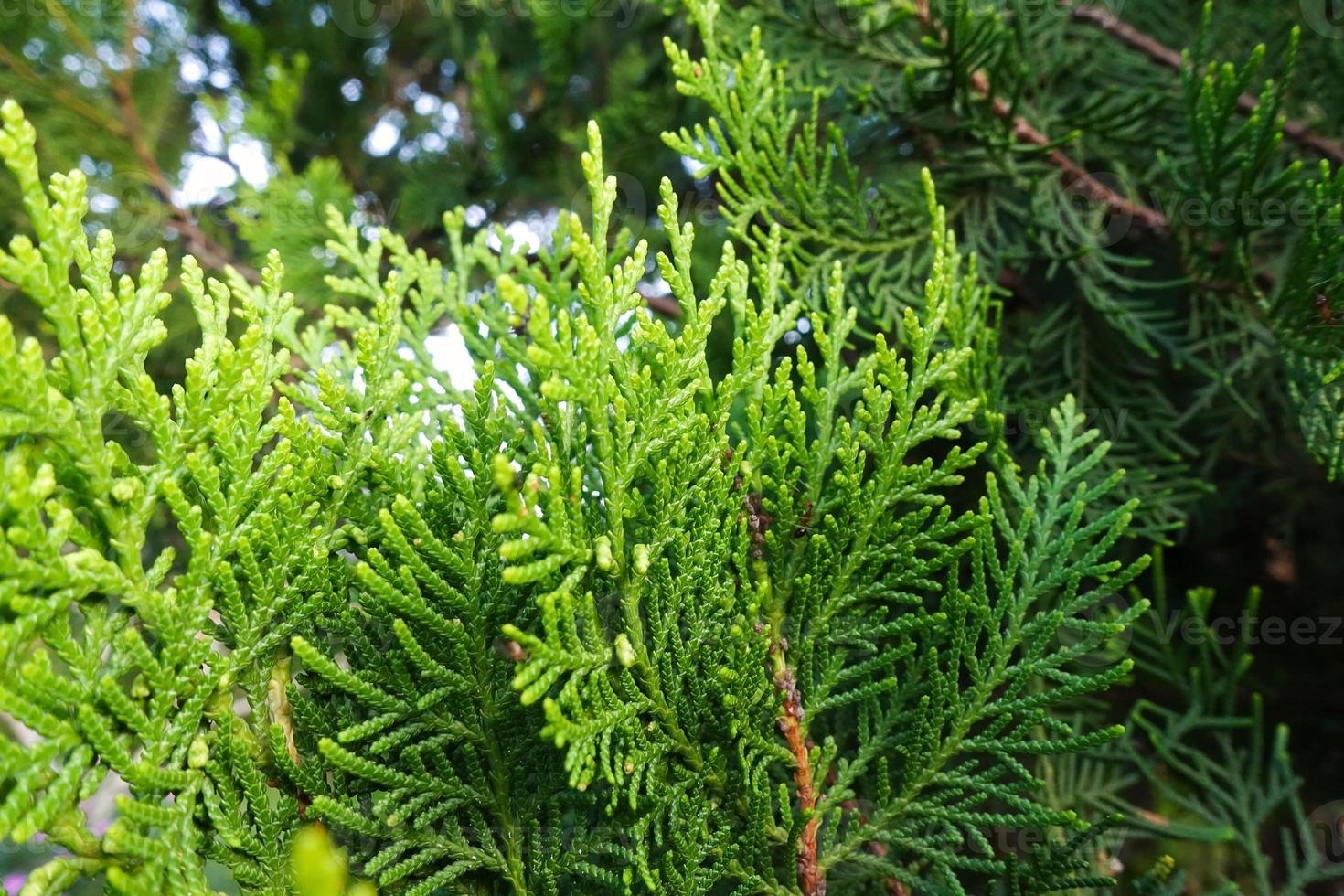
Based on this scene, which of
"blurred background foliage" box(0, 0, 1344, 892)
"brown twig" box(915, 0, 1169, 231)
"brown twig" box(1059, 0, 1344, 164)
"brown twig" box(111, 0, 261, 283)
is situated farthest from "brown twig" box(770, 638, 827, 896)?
"brown twig" box(111, 0, 261, 283)

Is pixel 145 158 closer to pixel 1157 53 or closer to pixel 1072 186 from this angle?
pixel 1072 186

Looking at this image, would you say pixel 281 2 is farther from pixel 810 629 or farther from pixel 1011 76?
pixel 810 629

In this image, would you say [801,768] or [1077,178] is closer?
[801,768]

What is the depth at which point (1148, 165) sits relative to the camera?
2.14 m

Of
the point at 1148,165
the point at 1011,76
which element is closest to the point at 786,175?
the point at 1011,76

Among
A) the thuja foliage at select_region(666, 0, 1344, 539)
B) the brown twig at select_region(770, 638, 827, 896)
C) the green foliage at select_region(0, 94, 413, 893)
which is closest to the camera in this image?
the green foliage at select_region(0, 94, 413, 893)

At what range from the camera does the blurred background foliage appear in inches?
87.3

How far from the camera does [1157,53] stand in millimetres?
2068

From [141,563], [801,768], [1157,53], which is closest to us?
[141,563]

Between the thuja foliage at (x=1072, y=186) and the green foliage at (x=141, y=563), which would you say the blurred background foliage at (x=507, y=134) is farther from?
the green foliage at (x=141, y=563)

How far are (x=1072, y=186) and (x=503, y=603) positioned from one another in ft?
5.63

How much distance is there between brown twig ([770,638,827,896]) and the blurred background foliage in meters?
1.10

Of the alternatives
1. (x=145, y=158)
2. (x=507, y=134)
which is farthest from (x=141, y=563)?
(x=145, y=158)

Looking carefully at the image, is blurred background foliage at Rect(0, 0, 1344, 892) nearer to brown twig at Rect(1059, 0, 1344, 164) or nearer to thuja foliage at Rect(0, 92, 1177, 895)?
brown twig at Rect(1059, 0, 1344, 164)
